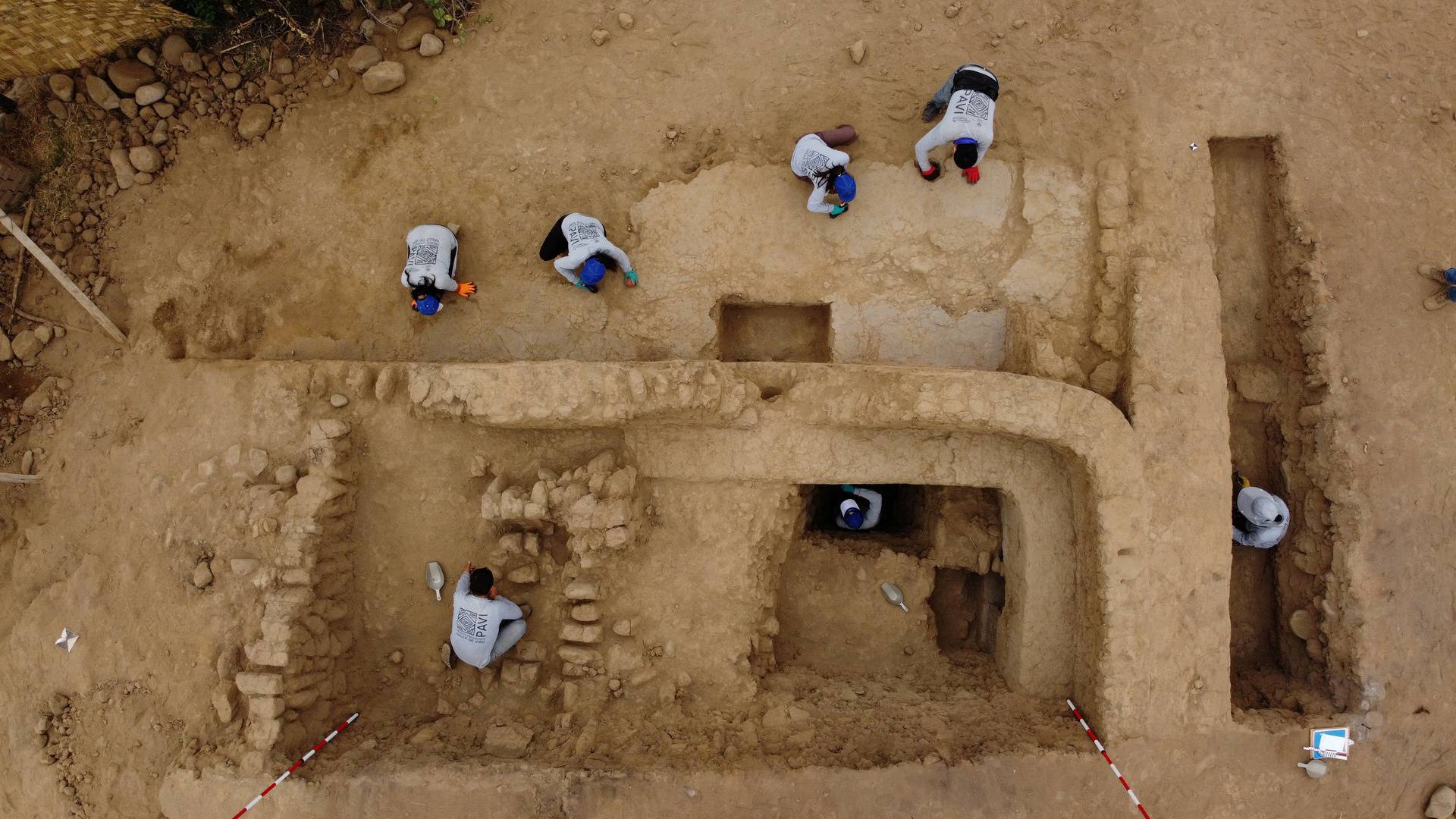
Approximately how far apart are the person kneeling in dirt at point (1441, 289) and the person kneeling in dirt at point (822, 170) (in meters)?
3.56

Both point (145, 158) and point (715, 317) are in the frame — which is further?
point (145, 158)

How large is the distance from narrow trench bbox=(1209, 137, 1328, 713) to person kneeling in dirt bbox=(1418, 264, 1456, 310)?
752 mm

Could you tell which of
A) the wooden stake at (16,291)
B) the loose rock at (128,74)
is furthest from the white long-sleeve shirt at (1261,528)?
the wooden stake at (16,291)

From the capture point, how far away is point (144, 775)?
3.98 m

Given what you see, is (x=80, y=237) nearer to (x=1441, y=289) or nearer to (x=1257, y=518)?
(x=1257, y=518)

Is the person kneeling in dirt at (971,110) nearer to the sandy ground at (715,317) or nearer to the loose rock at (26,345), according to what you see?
the sandy ground at (715,317)

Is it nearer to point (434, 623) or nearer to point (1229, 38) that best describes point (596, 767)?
point (434, 623)

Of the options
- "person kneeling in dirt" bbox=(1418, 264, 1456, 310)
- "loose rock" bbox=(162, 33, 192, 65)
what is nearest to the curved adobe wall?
"person kneeling in dirt" bbox=(1418, 264, 1456, 310)

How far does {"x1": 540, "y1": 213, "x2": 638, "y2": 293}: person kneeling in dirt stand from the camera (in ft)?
13.8

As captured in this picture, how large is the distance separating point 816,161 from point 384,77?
289 centimetres

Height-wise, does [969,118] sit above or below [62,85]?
below

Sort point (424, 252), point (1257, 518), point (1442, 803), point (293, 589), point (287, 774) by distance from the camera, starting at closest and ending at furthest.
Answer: point (287, 774)
point (293, 589)
point (1442, 803)
point (1257, 518)
point (424, 252)

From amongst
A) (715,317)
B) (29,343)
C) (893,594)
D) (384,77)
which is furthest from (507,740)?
(384,77)

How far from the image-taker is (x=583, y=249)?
4.22m
